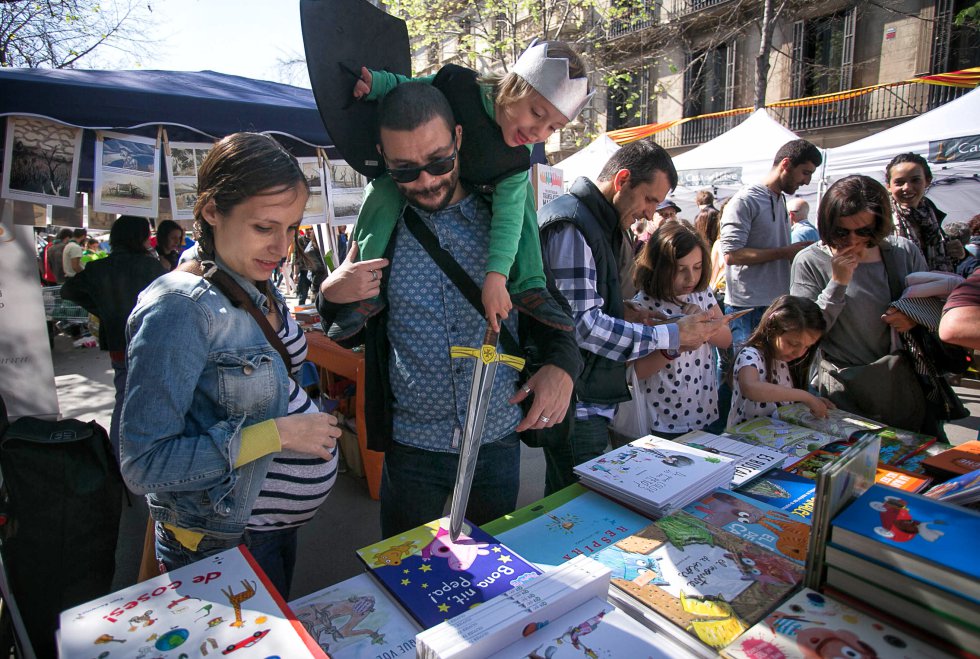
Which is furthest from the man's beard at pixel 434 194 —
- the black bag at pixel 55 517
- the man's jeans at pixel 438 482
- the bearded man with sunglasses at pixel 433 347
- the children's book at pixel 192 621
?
the black bag at pixel 55 517

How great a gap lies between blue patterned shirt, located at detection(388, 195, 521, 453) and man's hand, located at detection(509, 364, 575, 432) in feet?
0.35

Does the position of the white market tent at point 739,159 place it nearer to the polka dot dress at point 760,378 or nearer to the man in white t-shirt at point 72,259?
the polka dot dress at point 760,378

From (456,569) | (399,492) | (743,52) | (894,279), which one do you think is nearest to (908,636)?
(456,569)

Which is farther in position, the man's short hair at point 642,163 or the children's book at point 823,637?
the man's short hair at point 642,163

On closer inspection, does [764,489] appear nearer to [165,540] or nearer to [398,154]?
[398,154]

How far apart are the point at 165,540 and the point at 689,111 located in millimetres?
19295

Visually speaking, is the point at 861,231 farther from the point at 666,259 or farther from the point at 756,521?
the point at 756,521

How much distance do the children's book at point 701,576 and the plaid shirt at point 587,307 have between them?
73 cm

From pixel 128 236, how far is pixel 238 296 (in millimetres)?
3482

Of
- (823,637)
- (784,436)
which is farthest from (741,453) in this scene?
(823,637)

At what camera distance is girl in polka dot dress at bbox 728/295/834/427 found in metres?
2.28

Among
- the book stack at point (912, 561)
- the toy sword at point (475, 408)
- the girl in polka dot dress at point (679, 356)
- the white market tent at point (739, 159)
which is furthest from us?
the white market tent at point (739, 159)

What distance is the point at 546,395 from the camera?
4.34 ft

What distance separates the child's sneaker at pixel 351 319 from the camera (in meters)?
1.32
